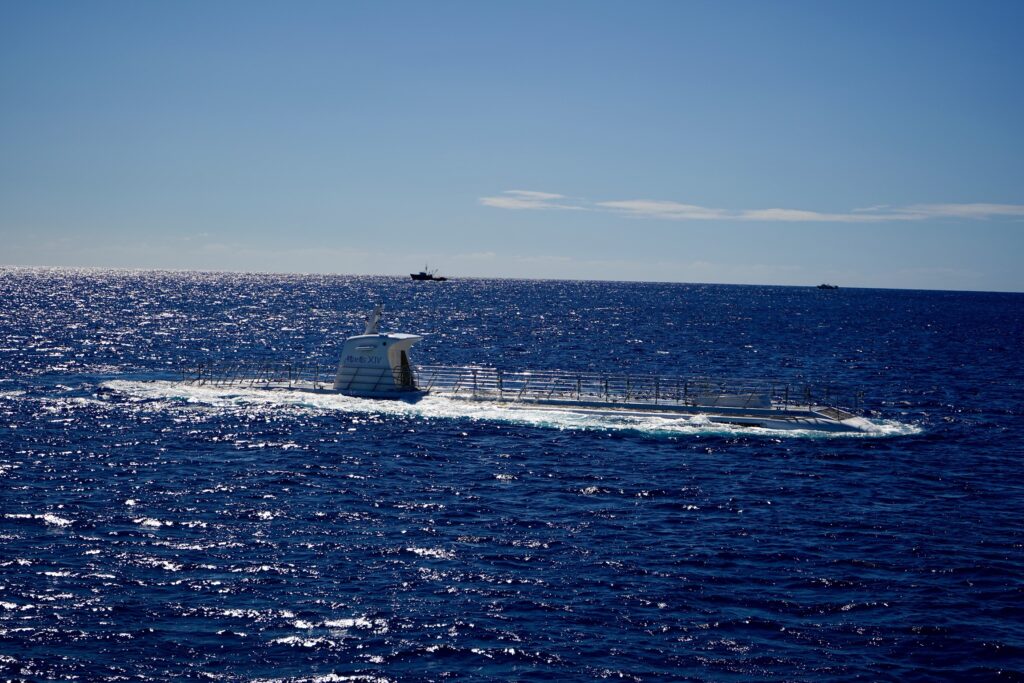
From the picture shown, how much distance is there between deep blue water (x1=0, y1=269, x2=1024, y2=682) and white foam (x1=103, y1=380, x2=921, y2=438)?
0.98ft

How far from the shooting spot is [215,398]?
60.8m

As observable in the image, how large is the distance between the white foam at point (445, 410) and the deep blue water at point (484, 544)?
0.98ft

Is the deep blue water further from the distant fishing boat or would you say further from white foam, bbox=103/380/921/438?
the distant fishing boat

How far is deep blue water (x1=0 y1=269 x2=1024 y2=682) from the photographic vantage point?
22.8 m

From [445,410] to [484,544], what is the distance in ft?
86.0

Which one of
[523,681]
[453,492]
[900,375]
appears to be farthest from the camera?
[900,375]

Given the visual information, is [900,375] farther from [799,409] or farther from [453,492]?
[453,492]

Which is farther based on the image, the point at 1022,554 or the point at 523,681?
the point at 1022,554

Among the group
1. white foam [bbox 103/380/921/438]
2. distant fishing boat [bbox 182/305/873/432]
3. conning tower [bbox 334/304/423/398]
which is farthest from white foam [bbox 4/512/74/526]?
conning tower [bbox 334/304/423/398]

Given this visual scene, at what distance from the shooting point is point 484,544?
1231 inches

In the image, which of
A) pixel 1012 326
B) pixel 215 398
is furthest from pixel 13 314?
pixel 1012 326

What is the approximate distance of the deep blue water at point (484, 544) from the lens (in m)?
22.8

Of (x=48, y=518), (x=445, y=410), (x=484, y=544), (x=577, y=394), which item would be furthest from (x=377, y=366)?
(x=484, y=544)

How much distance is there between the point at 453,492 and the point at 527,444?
10711mm
